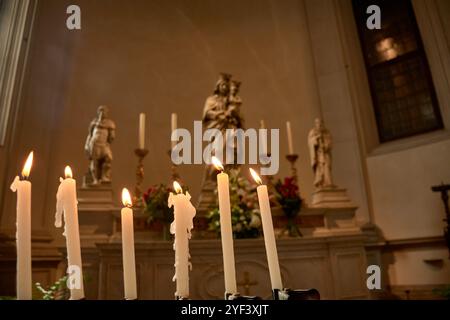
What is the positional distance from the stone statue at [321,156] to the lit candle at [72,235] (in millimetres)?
3982

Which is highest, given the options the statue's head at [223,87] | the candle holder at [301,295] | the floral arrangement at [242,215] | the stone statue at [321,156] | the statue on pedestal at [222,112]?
the statue's head at [223,87]

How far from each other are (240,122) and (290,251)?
71.3 inches

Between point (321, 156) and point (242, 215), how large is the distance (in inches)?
61.4

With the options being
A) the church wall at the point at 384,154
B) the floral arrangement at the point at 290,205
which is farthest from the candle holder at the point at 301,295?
the church wall at the point at 384,154

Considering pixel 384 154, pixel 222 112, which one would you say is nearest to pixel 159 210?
pixel 222 112

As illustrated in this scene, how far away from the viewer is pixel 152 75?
6285 mm

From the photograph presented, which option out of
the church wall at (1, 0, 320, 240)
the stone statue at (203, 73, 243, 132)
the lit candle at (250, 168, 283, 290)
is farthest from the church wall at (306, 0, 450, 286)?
the lit candle at (250, 168, 283, 290)

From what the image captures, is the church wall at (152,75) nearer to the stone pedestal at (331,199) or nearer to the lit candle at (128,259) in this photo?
the stone pedestal at (331,199)

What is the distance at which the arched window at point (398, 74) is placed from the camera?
5785 millimetres

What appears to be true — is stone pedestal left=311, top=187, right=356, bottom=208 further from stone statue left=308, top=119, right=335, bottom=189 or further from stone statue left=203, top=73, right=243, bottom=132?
stone statue left=203, top=73, right=243, bottom=132

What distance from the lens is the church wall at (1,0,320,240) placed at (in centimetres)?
523

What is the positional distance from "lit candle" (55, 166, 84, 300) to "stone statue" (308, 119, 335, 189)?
3982mm
